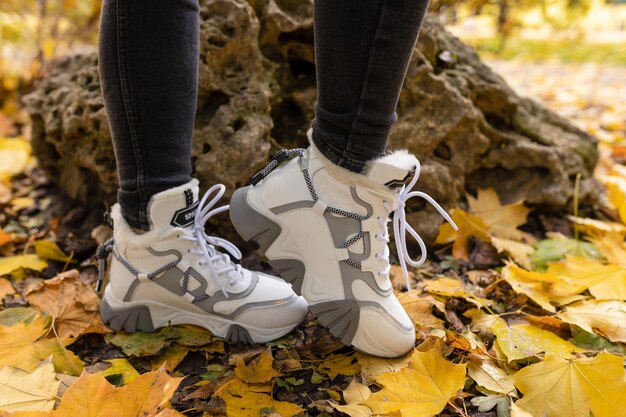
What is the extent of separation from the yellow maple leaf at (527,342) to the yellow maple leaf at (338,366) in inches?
11.0

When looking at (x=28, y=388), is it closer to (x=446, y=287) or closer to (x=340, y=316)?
(x=340, y=316)

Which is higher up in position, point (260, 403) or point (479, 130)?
point (479, 130)

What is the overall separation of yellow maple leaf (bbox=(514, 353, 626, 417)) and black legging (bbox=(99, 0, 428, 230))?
17.8 inches

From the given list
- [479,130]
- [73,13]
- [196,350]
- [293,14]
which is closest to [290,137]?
[293,14]

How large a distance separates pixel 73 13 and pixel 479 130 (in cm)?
263

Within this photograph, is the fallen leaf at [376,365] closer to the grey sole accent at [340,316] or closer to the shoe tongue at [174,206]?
the grey sole accent at [340,316]

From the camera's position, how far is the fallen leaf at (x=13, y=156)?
209 centimetres

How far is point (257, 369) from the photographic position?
0.99 m

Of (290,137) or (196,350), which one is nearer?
(196,350)

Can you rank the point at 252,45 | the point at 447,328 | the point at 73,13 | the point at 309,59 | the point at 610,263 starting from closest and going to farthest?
1. the point at 447,328
2. the point at 610,263
3. the point at 252,45
4. the point at 309,59
5. the point at 73,13

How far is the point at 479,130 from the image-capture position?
1681mm

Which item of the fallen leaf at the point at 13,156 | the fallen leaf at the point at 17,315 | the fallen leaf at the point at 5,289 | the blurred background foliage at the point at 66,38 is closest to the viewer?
the fallen leaf at the point at 17,315

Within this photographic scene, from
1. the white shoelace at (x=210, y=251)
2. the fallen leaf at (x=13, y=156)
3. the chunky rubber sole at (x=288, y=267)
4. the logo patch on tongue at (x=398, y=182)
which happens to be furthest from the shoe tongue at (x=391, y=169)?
the fallen leaf at (x=13, y=156)

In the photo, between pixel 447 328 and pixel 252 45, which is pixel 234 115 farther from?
pixel 447 328
